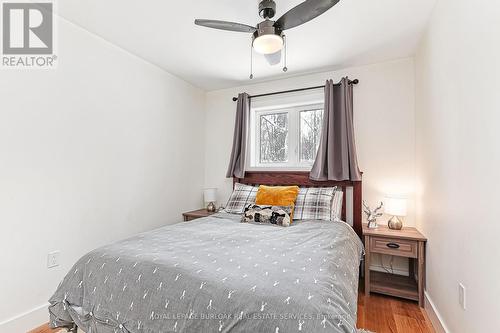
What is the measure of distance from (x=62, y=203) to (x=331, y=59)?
9.89ft

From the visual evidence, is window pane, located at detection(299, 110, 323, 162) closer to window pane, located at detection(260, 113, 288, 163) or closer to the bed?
window pane, located at detection(260, 113, 288, 163)

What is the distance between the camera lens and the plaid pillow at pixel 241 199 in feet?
9.85

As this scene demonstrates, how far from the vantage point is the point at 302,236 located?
6.55 ft

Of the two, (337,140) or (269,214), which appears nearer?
(269,214)

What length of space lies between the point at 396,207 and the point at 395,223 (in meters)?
0.19

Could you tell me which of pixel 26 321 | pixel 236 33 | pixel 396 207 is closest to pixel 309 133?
pixel 396 207

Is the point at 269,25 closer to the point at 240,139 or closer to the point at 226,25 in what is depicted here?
the point at 226,25

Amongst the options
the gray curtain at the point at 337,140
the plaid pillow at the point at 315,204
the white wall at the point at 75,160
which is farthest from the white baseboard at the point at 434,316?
the white wall at the point at 75,160

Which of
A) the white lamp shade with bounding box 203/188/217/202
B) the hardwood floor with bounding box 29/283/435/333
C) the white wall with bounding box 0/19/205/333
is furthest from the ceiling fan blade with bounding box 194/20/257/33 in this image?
the hardwood floor with bounding box 29/283/435/333

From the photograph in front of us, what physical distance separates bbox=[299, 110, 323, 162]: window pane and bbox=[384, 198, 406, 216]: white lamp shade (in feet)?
3.47

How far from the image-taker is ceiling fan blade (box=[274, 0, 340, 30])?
1536mm

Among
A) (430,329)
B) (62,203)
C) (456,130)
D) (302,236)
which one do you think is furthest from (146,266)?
(430,329)

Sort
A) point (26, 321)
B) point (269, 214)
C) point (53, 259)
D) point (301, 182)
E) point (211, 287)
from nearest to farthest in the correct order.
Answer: point (211, 287) → point (26, 321) → point (53, 259) → point (269, 214) → point (301, 182)

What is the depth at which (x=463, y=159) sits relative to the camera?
4.91ft
